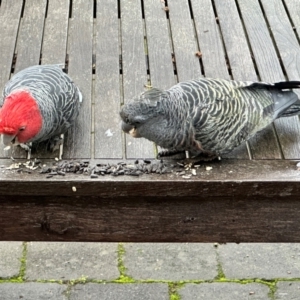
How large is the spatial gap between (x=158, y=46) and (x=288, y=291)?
1292mm

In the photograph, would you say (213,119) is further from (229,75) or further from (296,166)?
(229,75)

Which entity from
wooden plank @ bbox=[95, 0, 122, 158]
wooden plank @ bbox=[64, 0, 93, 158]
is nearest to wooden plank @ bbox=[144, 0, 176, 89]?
wooden plank @ bbox=[95, 0, 122, 158]

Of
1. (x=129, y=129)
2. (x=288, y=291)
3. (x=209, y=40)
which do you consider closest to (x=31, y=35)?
(x=209, y=40)

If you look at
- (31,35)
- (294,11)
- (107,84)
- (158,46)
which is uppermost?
(294,11)

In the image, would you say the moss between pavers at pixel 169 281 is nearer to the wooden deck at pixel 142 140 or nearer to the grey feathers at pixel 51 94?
the wooden deck at pixel 142 140

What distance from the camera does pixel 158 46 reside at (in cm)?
291

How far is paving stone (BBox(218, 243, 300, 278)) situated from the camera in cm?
332

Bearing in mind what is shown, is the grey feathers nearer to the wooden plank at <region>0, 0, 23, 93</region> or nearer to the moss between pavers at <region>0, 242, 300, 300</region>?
the wooden plank at <region>0, 0, 23, 93</region>

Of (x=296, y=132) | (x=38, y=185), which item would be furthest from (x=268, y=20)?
(x=38, y=185)

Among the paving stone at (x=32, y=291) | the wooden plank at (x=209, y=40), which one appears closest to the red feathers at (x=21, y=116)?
the wooden plank at (x=209, y=40)

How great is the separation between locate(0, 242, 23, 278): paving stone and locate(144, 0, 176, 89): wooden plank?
1.23 m

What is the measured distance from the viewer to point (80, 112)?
8.13 feet

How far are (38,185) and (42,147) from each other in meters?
0.25

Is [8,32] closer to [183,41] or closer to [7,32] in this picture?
[7,32]
